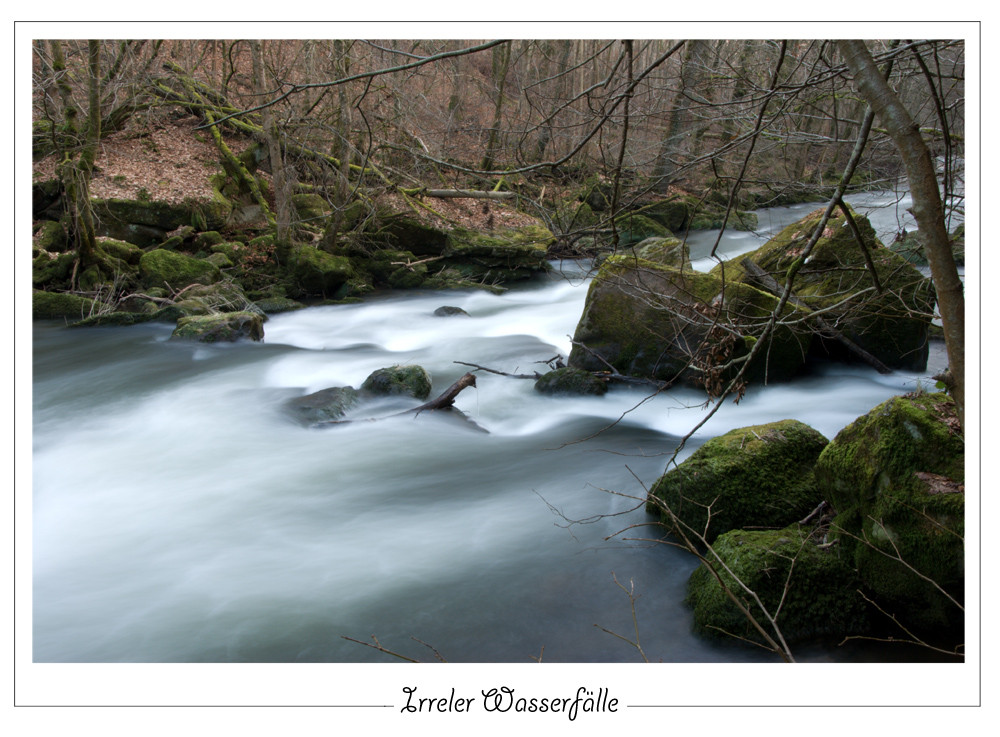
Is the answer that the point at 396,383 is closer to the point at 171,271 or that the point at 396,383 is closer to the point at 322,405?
the point at 322,405

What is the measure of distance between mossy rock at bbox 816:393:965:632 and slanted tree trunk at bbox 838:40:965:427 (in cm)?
104

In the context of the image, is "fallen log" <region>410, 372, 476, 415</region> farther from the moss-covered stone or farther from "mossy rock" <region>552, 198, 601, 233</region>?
the moss-covered stone

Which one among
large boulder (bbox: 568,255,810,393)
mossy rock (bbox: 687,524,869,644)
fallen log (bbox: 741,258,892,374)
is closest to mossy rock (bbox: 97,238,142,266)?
large boulder (bbox: 568,255,810,393)

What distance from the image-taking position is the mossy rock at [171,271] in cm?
1066

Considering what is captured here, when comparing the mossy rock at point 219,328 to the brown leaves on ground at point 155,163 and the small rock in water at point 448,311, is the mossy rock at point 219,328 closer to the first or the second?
the small rock in water at point 448,311

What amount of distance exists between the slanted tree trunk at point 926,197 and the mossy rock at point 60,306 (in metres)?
10.3

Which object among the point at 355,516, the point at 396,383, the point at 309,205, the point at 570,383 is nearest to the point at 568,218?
the point at 570,383

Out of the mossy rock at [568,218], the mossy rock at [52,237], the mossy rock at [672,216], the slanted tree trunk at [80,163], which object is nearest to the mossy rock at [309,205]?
the slanted tree trunk at [80,163]

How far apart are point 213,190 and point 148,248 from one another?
6.13 ft

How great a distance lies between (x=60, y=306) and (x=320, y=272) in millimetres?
3715

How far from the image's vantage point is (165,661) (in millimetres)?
3277

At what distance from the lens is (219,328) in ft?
29.4
